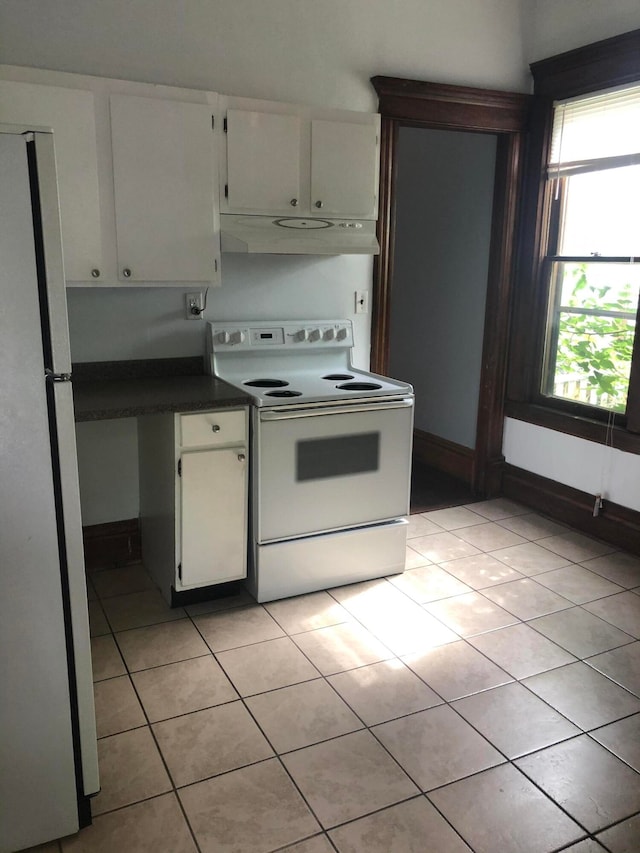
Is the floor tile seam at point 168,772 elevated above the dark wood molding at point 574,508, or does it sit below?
below

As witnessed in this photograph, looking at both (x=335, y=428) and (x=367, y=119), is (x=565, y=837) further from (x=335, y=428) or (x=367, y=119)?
(x=367, y=119)

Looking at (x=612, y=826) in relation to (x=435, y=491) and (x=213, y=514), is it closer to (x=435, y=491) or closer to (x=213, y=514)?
(x=213, y=514)

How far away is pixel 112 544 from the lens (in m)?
3.26

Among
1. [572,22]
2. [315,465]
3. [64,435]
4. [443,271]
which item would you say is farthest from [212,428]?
[572,22]

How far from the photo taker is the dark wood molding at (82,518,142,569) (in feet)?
10.5

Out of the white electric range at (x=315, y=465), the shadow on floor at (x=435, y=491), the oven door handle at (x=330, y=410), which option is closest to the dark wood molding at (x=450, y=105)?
the white electric range at (x=315, y=465)

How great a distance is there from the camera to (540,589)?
10.2 feet

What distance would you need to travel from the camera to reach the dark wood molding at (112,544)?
10.5 feet

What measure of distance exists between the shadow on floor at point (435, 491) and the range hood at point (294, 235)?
162 cm

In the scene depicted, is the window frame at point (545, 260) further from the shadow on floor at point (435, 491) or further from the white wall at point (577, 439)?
the shadow on floor at point (435, 491)

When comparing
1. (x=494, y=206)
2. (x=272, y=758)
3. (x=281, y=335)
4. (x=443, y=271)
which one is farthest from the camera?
(x=443, y=271)

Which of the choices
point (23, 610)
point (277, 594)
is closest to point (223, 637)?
point (277, 594)

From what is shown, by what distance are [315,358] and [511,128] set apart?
168 cm

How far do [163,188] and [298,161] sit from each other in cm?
61
